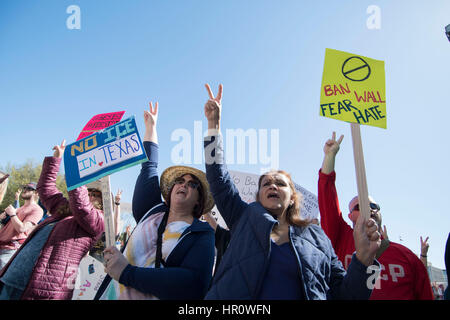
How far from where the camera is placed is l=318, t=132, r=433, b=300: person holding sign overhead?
2596mm

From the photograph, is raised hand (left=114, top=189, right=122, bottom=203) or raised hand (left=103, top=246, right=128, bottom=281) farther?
raised hand (left=114, top=189, right=122, bottom=203)

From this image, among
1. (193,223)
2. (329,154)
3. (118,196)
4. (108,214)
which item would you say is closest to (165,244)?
(193,223)

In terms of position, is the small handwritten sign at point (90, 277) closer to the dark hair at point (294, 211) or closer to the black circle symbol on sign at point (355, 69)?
the dark hair at point (294, 211)

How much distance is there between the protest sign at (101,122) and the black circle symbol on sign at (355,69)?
185 cm

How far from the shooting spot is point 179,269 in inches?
75.0

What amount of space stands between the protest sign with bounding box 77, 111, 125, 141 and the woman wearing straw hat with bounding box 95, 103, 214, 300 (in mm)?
293

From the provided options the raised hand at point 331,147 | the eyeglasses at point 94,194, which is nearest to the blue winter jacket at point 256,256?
the raised hand at point 331,147

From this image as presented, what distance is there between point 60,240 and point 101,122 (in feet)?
3.36

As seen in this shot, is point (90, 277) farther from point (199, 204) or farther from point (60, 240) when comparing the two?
point (199, 204)

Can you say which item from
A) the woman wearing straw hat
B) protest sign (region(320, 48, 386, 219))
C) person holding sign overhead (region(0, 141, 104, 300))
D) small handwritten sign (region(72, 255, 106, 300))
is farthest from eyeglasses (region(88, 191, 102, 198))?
protest sign (region(320, 48, 386, 219))

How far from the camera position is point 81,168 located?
91.2 inches

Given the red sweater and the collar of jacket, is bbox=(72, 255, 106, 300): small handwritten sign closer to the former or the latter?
the collar of jacket

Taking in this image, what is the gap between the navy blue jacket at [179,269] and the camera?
1829 mm
